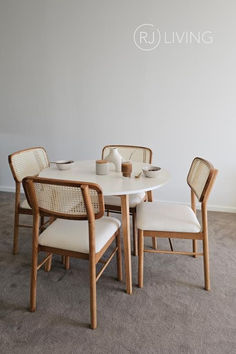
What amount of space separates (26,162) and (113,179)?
83 cm

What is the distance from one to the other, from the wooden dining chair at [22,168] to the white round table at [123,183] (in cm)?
26

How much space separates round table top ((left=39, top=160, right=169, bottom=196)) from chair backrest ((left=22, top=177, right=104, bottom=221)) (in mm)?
134

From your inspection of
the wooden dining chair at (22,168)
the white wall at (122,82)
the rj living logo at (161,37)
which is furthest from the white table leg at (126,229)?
the rj living logo at (161,37)


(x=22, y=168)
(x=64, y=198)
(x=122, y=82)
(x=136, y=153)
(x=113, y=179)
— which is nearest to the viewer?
(x=64, y=198)

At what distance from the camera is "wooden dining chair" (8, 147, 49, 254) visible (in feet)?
6.47

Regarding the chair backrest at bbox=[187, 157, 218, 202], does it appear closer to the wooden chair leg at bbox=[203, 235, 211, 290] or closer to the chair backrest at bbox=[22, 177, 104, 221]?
the wooden chair leg at bbox=[203, 235, 211, 290]

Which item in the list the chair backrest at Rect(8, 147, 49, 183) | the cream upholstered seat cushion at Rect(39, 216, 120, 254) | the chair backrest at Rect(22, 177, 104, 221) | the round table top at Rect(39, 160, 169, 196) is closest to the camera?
the chair backrest at Rect(22, 177, 104, 221)

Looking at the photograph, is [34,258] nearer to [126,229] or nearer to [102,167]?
[126,229]

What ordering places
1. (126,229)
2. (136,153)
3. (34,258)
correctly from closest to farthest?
(34,258) < (126,229) < (136,153)

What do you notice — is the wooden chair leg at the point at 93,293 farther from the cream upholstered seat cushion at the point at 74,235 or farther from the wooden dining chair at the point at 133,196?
the wooden dining chair at the point at 133,196

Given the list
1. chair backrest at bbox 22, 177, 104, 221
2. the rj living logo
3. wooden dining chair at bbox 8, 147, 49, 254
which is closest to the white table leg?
chair backrest at bbox 22, 177, 104, 221

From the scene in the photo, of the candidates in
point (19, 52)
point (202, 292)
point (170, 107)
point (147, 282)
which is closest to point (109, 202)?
point (147, 282)

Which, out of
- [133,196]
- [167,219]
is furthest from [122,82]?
[167,219]

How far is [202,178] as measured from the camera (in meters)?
1.68
